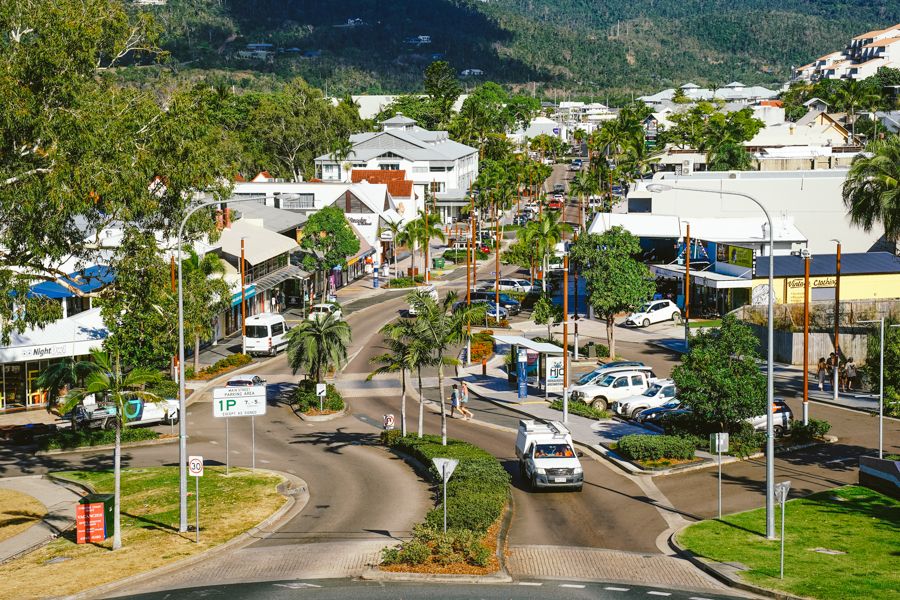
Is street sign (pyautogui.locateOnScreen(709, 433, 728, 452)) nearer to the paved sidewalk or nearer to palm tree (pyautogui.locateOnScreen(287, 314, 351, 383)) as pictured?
the paved sidewalk

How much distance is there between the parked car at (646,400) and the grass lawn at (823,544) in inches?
514

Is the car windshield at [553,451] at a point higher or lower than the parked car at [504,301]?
lower

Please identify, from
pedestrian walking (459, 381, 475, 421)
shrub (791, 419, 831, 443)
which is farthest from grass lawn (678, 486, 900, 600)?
pedestrian walking (459, 381, 475, 421)

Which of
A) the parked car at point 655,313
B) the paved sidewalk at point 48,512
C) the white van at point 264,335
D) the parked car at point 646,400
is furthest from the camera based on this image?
the parked car at point 655,313

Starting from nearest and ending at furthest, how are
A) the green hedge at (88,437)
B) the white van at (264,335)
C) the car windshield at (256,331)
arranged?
the green hedge at (88,437), the white van at (264,335), the car windshield at (256,331)

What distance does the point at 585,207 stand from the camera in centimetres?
13512

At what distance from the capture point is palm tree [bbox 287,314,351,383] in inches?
1906

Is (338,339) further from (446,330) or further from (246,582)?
(246,582)

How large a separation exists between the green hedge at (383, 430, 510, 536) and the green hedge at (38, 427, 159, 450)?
10.5 meters

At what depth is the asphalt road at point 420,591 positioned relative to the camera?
79.1 ft

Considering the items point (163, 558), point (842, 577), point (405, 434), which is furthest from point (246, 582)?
point (405, 434)

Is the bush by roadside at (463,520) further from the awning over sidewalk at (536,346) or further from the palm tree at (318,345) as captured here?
the awning over sidewalk at (536,346)

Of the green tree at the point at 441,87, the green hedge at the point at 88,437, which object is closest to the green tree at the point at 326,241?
the green hedge at the point at 88,437

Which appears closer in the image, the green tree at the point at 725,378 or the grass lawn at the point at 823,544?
the grass lawn at the point at 823,544
